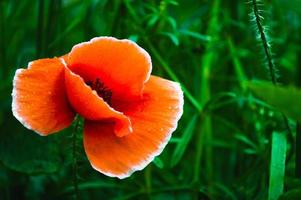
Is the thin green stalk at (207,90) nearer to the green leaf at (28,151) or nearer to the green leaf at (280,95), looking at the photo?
the green leaf at (28,151)

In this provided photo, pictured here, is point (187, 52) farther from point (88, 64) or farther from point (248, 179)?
point (88, 64)

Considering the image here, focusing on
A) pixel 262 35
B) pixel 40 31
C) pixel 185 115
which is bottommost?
pixel 185 115

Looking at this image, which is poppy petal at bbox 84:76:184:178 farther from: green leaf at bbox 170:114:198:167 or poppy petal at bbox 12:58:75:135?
green leaf at bbox 170:114:198:167

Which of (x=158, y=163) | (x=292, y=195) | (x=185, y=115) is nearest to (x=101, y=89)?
(x=158, y=163)

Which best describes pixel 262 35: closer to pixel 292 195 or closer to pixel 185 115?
pixel 292 195

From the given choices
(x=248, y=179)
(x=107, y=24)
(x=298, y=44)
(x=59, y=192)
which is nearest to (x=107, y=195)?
(x=59, y=192)

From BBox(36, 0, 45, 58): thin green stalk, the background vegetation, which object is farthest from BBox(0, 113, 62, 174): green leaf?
BBox(36, 0, 45, 58): thin green stalk
